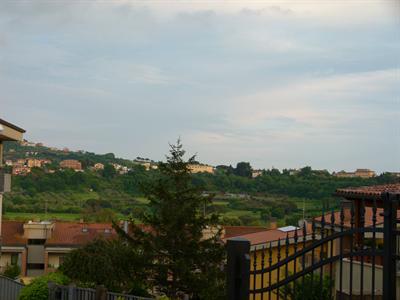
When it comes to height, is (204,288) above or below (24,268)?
above

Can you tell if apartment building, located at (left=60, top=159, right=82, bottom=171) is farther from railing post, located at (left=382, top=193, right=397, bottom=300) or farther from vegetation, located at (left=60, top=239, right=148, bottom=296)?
railing post, located at (left=382, top=193, right=397, bottom=300)

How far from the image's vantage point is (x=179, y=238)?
2470 cm

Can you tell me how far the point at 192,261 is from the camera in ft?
79.7

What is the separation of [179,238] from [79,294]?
6.86 meters

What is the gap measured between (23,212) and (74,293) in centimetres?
6245

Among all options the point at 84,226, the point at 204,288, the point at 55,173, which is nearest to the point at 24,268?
the point at 84,226

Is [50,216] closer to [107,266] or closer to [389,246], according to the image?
[107,266]

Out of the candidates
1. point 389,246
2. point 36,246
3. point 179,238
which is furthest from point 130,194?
point 389,246

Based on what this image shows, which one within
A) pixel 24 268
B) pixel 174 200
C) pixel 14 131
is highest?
pixel 14 131

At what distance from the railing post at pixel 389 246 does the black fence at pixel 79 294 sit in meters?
12.7

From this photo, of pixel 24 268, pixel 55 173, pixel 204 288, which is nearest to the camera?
pixel 204 288

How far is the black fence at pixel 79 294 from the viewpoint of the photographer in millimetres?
17033

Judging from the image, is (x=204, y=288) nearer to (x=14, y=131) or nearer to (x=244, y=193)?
(x=14, y=131)

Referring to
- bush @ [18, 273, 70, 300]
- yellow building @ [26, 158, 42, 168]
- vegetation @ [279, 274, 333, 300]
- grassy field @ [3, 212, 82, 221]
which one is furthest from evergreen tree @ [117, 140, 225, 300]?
yellow building @ [26, 158, 42, 168]
